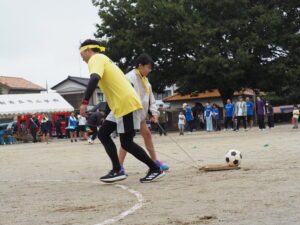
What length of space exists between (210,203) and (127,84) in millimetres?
2540

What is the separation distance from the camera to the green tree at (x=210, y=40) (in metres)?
35.3

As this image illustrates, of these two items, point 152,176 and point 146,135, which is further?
point 146,135

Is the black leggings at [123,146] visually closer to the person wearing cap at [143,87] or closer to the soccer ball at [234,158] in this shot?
the person wearing cap at [143,87]

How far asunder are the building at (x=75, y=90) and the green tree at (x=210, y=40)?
24.3 metres

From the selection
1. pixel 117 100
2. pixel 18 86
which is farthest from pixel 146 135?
pixel 18 86

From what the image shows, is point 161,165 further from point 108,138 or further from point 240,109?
point 240,109

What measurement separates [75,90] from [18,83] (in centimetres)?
1481

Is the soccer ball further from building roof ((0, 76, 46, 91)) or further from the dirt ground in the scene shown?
building roof ((0, 76, 46, 91))

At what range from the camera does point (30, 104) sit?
36.9m

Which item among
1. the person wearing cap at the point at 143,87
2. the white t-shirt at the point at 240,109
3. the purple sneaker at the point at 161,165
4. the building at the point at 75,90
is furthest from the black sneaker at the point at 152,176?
the building at the point at 75,90

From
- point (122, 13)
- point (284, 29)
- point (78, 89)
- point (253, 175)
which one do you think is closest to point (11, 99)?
point (122, 13)

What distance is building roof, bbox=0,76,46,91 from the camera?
7340cm

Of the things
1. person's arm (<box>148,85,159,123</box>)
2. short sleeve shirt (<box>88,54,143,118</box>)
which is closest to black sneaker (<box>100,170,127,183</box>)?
short sleeve shirt (<box>88,54,143,118</box>)

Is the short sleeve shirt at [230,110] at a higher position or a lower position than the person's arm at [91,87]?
higher
